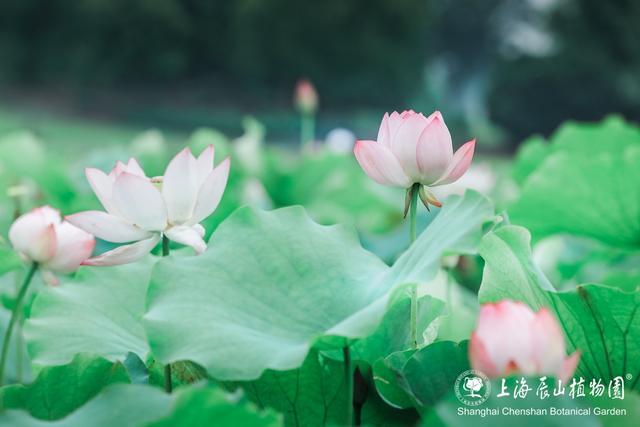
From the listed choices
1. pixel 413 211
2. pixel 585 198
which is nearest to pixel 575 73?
pixel 585 198

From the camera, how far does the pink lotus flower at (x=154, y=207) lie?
18.5 inches

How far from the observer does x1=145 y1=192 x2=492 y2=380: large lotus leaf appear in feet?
1.32

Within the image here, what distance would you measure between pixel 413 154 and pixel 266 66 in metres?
12.0

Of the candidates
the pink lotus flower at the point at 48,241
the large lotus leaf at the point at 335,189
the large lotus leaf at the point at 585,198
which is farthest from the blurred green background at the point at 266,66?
the pink lotus flower at the point at 48,241

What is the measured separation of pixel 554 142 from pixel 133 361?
87cm

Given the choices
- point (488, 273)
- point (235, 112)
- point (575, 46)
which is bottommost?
point (235, 112)

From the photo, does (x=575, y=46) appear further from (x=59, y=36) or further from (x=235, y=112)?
(x=59, y=36)

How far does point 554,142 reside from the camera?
1.20 meters

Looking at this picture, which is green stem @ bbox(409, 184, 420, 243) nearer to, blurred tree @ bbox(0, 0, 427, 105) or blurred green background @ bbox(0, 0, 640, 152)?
blurred green background @ bbox(0, 0, 640, 152)

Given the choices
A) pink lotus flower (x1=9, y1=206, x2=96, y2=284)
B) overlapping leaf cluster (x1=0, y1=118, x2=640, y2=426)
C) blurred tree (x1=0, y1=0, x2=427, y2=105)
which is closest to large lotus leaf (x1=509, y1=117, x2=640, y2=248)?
overlapping leaf cluster (x1=0, y1=118, x2=640, y2=426)

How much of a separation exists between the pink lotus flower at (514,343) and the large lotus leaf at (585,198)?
0.62 m

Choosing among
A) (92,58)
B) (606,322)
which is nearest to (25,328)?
(606,322)

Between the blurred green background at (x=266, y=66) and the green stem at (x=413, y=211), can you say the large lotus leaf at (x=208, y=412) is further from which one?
the blurred green background at (x=266, y=66)

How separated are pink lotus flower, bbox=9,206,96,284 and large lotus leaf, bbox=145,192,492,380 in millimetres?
147
